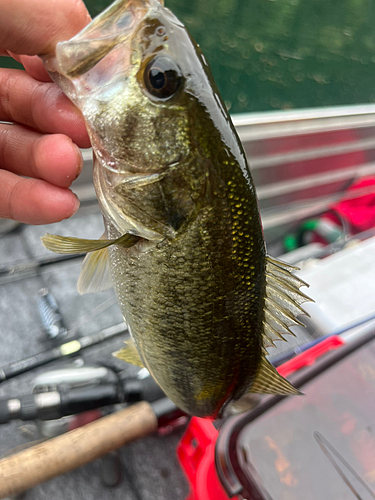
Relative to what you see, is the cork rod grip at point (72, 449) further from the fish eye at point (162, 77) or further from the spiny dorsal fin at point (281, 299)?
the fish eye at point (162, 77)

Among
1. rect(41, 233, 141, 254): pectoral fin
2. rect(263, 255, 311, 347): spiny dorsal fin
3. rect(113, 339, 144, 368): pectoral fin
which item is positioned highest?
rect(41, 233, 141, 254): pectoral fin

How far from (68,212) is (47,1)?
Result: 0.41m

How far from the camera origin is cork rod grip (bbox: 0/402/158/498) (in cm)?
114

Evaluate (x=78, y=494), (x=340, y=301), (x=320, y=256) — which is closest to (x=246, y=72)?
(x=320, y=256)

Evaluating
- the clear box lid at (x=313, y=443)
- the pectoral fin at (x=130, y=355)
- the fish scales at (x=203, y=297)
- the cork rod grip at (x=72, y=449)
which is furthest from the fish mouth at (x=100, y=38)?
the cork rod grip at (x=72, y=449)

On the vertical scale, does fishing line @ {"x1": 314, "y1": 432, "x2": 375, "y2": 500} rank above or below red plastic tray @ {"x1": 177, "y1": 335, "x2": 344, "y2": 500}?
above

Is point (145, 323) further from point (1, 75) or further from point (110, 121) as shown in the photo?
point (1, 75)

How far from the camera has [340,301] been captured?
1920 millimetres

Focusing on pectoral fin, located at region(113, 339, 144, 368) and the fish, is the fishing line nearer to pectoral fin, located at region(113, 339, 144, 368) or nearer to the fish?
the fish

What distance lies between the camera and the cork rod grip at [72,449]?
1137 millimetres

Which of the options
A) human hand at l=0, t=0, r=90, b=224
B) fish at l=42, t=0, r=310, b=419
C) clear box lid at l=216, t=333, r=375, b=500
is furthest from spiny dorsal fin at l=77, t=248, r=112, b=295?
clear box lid at l=216, t=333, r=375, b=500

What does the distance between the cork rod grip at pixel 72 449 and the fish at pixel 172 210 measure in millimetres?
491

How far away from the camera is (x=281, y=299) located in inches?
35.8

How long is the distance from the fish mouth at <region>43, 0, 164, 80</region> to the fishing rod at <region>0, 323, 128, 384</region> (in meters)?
1.28
